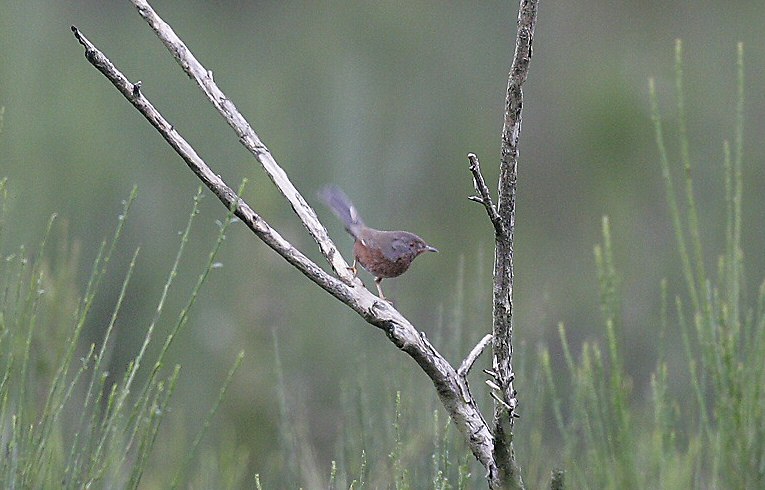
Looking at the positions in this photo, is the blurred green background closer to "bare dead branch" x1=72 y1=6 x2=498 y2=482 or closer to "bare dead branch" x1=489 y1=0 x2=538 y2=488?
"bare dead branch" x1=72 y1=6 x2=498 y2=482

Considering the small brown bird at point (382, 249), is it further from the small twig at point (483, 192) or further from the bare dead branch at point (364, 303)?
the small twig at point (483, 192)

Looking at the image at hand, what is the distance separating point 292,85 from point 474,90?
1472 mm

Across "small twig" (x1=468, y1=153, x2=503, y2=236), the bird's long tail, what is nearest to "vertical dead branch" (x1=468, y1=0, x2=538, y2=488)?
"small twig" (x1=468, y1=153, x2=503, y2=236)

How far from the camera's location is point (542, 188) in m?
8.72

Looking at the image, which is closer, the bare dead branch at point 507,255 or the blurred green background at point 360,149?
Result: the bare dead branch at point 507,255

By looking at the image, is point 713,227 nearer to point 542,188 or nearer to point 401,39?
point 542,188

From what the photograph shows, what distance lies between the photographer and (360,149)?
847 centimetres

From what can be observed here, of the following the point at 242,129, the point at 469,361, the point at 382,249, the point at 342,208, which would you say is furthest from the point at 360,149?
the point at 469,361

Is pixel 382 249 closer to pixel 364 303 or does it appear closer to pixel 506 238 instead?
pixel 364 303

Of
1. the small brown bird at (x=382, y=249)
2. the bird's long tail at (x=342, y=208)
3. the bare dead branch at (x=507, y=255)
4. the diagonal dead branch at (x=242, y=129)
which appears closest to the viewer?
the bare dead branch at (x=507, y=255)

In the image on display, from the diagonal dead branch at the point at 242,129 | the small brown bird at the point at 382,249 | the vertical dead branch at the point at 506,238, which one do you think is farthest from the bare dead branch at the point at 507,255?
the small brown bird at the point at 382,249

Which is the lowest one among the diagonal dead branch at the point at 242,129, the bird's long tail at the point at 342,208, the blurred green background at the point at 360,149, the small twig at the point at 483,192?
the small twig at the point at 483,192

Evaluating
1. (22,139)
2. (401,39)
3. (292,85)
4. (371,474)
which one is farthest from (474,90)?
(371,474)

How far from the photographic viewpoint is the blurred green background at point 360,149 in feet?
24.1
